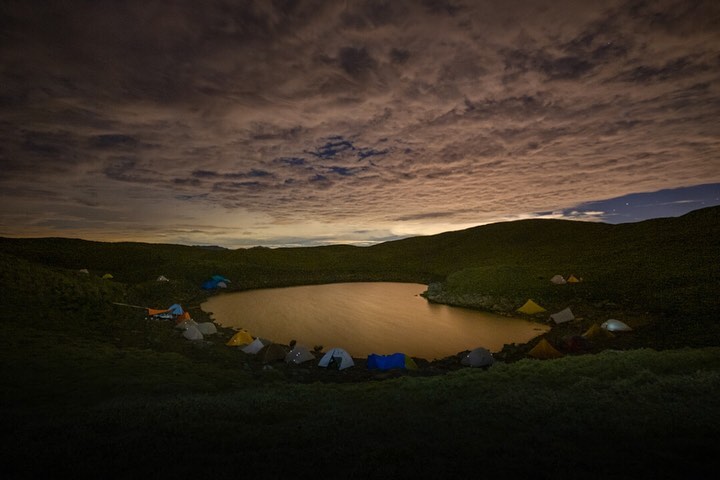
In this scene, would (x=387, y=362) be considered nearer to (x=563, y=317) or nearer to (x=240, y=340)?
(x=240, y=340)

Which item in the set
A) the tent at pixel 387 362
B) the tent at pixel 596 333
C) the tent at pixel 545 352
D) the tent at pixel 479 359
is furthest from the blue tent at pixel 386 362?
the tent at pixel 596 333

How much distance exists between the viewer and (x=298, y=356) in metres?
31.4

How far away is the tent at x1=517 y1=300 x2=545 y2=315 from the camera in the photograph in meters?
49.9

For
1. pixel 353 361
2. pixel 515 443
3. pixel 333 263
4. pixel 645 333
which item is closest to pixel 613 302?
pixel 645 333

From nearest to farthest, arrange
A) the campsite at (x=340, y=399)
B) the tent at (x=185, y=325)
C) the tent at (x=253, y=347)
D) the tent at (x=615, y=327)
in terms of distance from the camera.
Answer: the campsite at (x=340, y=399)
the tent at (x=253, y=347)
the tent at (x=615, y=327)
the tent at (x=185, y=325)

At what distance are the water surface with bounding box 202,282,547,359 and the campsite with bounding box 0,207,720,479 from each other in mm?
5074

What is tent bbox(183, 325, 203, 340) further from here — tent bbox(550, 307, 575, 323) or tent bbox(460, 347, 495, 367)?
tent bbox(550, 307, 575, 323)

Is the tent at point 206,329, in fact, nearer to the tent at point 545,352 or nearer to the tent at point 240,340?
the tent at point 240,340

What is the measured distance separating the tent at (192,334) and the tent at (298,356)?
1123cm

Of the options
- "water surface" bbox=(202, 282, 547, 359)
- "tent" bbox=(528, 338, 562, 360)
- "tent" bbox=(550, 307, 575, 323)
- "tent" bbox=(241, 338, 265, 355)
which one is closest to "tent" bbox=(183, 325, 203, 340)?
"tent" bbox=(241, 338, 265, 355)

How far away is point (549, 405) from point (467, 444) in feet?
18.0

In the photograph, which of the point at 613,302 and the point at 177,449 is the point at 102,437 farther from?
the point at 613,302

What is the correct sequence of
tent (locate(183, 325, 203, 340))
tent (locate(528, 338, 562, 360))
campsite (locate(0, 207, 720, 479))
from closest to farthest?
1. campsite (locate(0, 207, 720, 479))
2. tent (locate(528, 338, 562, 360))
3. tent (locate(183, 325, 203, 340))

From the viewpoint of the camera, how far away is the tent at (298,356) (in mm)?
31125
